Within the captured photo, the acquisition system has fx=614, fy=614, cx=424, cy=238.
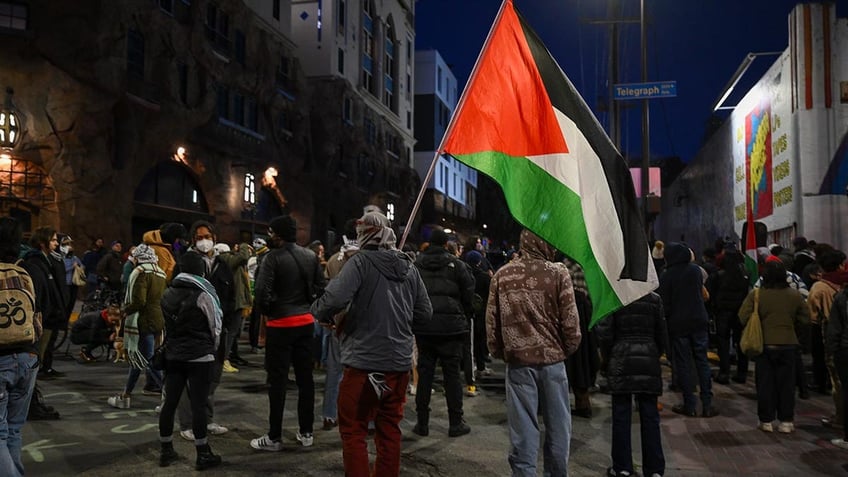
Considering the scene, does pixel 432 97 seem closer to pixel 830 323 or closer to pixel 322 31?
pixel 322 31

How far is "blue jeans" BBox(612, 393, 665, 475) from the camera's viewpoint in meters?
4.79

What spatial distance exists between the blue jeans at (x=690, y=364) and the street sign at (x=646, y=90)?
22.3ft

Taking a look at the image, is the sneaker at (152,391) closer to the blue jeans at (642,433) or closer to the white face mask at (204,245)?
the white face mask at (204,245)

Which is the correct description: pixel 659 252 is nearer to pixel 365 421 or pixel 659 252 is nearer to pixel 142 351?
pixel 365 421

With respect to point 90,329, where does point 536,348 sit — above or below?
above

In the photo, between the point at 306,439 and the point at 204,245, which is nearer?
the point at 306,439

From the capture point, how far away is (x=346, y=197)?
3897 cm

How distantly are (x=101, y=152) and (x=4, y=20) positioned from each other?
A: 4.34 metres

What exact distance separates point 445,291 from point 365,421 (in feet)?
8.57

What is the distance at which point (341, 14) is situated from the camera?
131 feet

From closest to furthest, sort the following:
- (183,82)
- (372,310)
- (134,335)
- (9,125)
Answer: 1. (372,310)
2. (134,335)
3. (9,125)
4. (183,82)

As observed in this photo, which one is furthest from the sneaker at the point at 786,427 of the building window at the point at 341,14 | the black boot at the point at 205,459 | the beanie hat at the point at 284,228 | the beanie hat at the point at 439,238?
the building window at the point at 341,14

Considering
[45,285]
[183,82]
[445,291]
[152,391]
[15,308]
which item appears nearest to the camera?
[15,308]

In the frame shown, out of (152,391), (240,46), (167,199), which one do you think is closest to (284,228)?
(152,391)
